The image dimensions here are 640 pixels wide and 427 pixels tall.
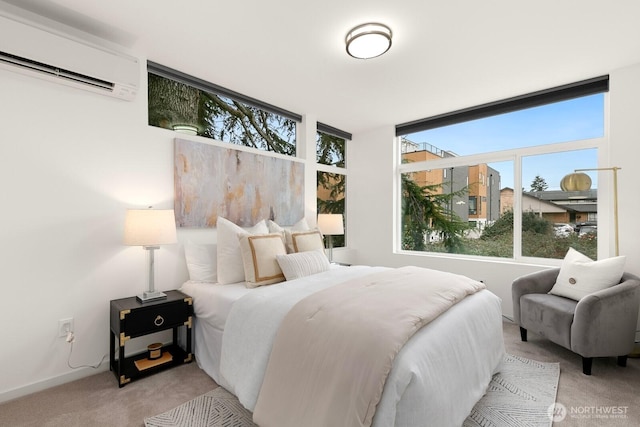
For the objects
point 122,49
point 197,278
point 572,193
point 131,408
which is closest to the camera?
point 131,408

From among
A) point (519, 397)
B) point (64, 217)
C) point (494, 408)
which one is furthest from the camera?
point (64, 217)

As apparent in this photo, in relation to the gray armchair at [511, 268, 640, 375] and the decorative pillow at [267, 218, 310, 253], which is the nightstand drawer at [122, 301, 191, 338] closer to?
the decorative pillow at [267, 218, 310, 253]

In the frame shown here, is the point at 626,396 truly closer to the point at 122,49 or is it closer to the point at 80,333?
the point at 80,333

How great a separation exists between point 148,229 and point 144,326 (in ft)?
2.31

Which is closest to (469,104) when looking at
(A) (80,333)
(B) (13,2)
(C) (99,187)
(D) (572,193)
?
(D) (572,193)

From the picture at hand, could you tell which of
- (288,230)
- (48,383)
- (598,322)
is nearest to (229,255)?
(288,230)

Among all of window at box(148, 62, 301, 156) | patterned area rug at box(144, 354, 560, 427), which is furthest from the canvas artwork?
patterned area rug at box(144, 354, 560, 427)

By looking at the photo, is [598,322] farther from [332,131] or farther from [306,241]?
[332,131]

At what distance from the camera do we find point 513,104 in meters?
3.48

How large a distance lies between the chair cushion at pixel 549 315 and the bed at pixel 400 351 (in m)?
0.59

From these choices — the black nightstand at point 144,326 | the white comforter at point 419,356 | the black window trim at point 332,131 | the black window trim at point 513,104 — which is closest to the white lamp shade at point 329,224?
the black window trim at point 332,131

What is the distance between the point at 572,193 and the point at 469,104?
1493mm

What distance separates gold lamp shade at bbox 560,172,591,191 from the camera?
9.62 feet

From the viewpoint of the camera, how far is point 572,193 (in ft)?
10.7
